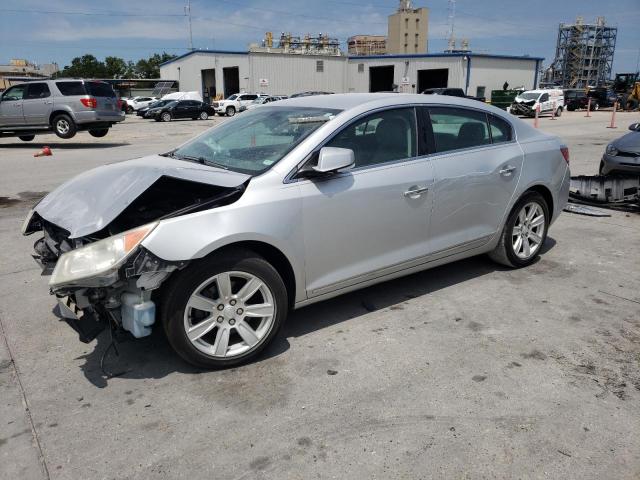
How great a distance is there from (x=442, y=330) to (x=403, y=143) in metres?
1.42

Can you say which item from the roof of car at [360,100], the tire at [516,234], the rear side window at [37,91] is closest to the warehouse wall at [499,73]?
the rear side window at [37,91]

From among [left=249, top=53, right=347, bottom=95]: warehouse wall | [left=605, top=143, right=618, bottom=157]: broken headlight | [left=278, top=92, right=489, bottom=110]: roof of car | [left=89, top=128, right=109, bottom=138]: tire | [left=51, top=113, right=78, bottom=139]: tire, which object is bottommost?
[left=89, top=128, right=109, bottom=138]: tire

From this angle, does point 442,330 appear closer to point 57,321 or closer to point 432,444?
point 432,444

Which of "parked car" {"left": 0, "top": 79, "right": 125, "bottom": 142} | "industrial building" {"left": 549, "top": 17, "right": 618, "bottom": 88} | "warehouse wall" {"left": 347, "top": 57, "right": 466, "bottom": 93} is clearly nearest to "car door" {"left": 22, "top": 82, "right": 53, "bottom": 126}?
"parked car" {"left": 0, "top": 79, "right": 125, "bottom": 142}

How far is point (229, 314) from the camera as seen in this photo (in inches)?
126

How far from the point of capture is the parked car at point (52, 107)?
16750 millimetres

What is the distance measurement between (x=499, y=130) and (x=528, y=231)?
1023 millimetres

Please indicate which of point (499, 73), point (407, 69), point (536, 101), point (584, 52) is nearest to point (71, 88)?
point (536, 101)

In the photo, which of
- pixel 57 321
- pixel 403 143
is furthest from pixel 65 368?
pixel 403 143

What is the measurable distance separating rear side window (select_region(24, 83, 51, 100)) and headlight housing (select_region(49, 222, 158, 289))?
644 inches

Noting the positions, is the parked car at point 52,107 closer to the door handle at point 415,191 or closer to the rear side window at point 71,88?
the rear side window at point 71,88

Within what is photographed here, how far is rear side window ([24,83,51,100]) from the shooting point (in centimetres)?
1684

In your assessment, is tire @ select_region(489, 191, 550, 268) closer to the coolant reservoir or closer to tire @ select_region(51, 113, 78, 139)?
the coolant reservoir

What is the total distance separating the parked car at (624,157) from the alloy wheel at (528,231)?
3.46 m
